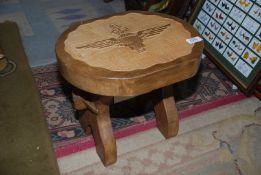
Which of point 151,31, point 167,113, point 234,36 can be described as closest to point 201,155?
point 167,113

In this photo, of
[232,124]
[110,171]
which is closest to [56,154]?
[110,171]

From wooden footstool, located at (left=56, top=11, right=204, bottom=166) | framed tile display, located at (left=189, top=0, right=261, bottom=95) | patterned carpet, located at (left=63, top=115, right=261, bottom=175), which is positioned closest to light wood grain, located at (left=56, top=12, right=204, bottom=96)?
wooden footstool, located at (left=56, top=11, right=204, bottom=166)

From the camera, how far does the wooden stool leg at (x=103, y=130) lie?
1266 mm

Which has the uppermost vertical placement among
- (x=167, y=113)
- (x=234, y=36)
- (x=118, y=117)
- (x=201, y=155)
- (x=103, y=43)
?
(x=103, y=43)

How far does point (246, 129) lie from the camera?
159cm

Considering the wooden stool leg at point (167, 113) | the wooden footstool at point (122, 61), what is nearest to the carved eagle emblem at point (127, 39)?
the wooden footstool at point (122, 61)

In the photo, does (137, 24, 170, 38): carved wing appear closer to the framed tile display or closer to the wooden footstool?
the wooden footstool

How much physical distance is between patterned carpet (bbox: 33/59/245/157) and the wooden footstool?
0.14 meters

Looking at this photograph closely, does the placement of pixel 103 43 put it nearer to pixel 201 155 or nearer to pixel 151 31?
pixel 151 31

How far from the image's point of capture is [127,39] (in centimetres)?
122

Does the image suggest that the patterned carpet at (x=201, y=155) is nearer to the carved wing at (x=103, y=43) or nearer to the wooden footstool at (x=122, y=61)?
the wooden footstool at (x=122, y=61)

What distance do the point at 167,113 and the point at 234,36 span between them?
70cm

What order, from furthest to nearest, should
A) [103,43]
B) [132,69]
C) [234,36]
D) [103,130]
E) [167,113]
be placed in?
1. [234,36]
2. [167,113]
3. [103,130]
4. [103,43]
5. [132,69]

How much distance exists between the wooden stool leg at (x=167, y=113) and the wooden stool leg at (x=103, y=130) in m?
0.28
